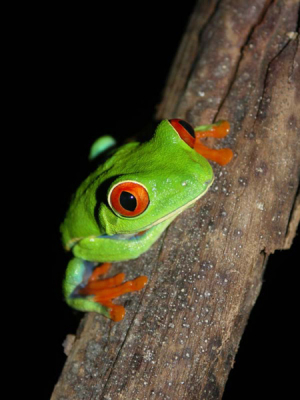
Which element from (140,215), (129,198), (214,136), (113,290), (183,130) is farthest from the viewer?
(214,136)

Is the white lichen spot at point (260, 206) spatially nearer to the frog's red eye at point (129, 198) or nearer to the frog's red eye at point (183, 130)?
the frog's red eye at point (183, 130)

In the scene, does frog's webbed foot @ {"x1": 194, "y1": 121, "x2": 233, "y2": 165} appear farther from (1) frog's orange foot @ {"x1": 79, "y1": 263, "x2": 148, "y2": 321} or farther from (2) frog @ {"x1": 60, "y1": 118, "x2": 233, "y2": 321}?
(1) frog's orange foot @ {"x1": 79, "y1": 263, "x2": 148, "y2": 321}

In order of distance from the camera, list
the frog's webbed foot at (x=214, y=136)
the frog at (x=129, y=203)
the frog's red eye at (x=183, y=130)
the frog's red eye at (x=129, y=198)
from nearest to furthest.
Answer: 1. the frog's red eye at (x=129, y=198)
2. the frog at (x=129, y=203)
3. the frog's red eye at (x=183, y=130)
4. the frog's webbed foot at (x=214, y=136)

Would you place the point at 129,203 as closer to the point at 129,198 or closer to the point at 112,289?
the point at 129,198

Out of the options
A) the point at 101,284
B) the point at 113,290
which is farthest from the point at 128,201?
the point at 101,284

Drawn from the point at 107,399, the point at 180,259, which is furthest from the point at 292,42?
the point at 107,399

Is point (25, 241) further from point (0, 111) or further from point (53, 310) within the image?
point (0, 111)

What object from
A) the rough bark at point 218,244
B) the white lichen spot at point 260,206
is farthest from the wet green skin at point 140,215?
the white lichen spot at point 260,206
